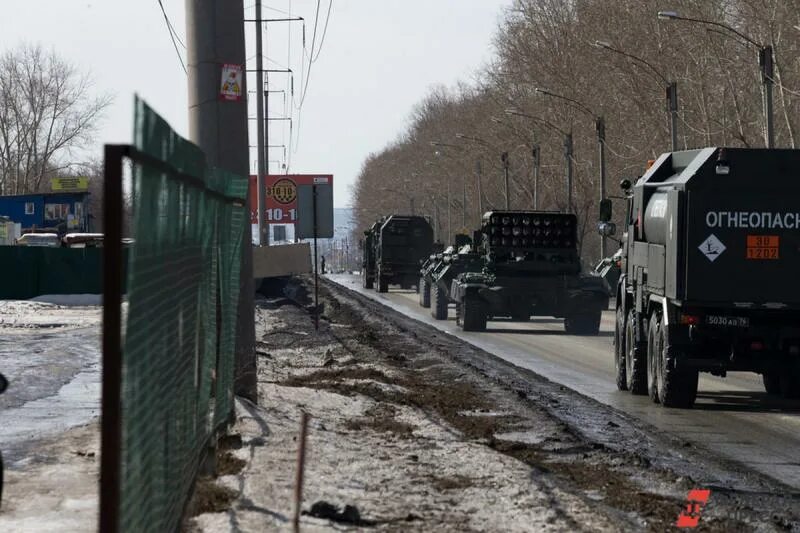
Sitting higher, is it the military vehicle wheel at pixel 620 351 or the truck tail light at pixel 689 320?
the truck tail light at pixel 689 320

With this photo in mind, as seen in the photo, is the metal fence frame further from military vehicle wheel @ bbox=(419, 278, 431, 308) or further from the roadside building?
the roadside building

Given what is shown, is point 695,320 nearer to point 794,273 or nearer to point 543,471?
point 794,273

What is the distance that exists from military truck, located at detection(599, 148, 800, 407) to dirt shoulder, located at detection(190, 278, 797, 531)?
1230 millimetres

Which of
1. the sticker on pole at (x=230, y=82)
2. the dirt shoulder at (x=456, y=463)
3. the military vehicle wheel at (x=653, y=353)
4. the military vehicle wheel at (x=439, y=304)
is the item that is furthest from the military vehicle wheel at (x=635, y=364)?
the military vehicle wheel at (x=439, y=304)

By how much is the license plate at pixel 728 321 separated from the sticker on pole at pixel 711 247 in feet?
1.95

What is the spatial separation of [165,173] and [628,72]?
64.1 metres

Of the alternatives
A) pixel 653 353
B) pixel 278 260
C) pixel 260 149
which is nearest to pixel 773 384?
pixel 653 353

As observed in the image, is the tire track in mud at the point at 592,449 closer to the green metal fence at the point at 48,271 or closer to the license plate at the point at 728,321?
the license plate at the point at 728,321

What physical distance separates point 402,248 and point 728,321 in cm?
4563

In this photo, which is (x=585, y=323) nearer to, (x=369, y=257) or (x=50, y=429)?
(x=50, y=429)

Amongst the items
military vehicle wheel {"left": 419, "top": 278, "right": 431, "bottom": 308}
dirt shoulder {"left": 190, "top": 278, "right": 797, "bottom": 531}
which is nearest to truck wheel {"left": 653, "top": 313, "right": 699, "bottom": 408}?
dirt shoulder {"left": 190, "top": 278, "right": 797, "bottom": 531}

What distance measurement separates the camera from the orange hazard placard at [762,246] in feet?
51.8

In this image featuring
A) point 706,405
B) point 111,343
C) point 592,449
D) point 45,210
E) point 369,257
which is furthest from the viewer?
point 45,210

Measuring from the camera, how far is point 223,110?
1312 cm
